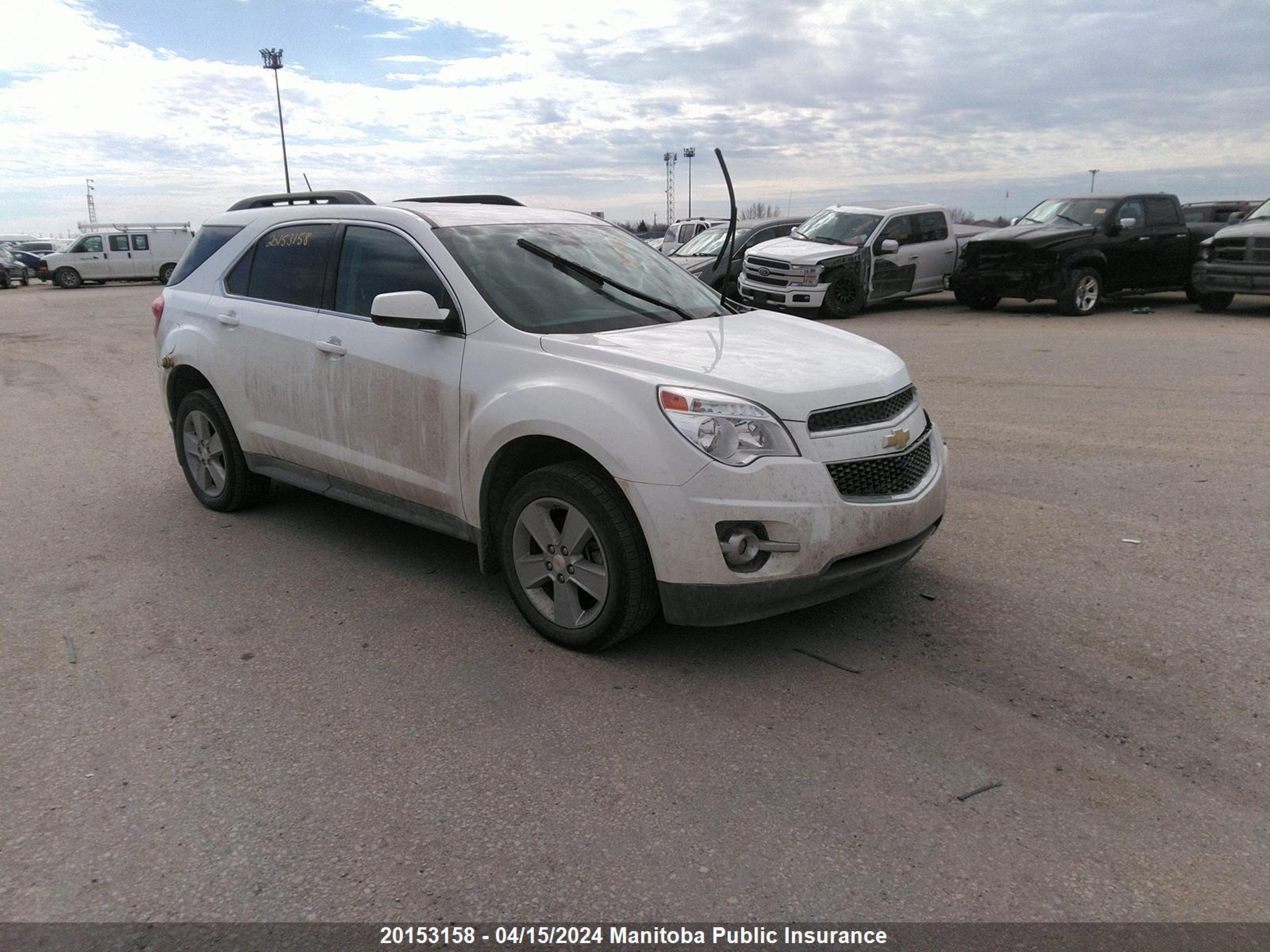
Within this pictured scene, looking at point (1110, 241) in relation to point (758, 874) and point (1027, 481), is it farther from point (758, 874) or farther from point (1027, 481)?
point (758, 874)

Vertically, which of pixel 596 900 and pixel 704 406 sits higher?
pixel 704 406

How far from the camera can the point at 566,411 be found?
3760 mm

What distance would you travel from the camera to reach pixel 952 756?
3.16 meters

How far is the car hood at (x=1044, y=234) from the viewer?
1573cm

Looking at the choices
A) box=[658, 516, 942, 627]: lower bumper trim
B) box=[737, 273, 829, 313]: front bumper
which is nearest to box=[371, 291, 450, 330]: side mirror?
box=[658, 516, 942, 627]: lower bumper trim

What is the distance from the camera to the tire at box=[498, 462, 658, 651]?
12.0 feet

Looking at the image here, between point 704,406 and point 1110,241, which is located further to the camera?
point 1110,241

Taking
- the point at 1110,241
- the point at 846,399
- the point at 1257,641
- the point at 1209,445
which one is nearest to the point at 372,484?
the point at 846,399

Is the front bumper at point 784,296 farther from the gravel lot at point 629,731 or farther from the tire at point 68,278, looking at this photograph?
the tire at point 68,278

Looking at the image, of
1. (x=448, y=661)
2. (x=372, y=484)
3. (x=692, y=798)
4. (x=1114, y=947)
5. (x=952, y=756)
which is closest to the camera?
(x=1114, y=947)

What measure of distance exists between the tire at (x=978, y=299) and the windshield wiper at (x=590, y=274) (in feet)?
44.9

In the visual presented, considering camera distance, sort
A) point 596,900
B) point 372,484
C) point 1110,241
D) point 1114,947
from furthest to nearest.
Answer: point 1110,241, point 372,484, point 596,900, point 1114,947

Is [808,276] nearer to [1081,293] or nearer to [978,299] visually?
[978,299]

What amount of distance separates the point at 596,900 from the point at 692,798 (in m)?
0.53
